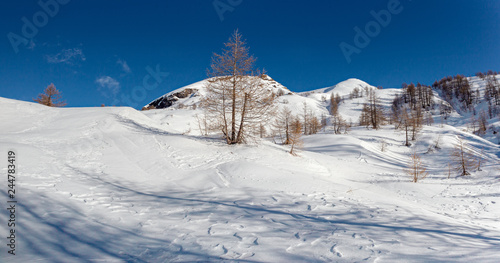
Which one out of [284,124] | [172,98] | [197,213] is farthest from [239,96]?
[172,98]

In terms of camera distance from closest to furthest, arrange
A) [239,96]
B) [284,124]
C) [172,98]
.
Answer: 1. [239,96]
2. [284,124]
3. [172,98]

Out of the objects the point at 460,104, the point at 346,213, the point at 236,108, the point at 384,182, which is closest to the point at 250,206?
the point at 346,213

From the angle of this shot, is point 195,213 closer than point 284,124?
Yes

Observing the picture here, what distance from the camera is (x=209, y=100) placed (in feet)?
43.7

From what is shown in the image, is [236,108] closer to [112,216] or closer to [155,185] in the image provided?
[155,185]

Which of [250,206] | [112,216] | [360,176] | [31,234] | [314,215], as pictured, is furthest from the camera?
[360,176]

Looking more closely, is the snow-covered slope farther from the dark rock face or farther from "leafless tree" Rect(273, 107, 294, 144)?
the dark rock face

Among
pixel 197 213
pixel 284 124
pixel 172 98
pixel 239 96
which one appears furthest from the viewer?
pixel 172 98

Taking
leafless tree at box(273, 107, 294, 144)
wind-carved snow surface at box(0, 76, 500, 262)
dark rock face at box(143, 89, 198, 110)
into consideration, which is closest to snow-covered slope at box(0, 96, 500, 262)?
wind-carved snow surface at box(0, 76, 500, 262)

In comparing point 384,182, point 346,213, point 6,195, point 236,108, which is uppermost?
point 236,108

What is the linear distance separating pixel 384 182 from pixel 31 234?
16.7 metres

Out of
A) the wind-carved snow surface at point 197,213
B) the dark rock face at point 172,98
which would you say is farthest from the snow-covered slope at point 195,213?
the dark rock face at point 172,98

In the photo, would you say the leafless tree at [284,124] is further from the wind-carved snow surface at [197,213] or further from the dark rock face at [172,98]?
the dark rock face at [172,98]

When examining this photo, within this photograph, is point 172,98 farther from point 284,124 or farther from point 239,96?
point 239,96
